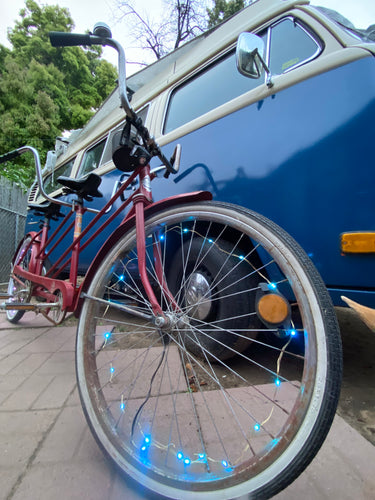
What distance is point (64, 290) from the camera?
1.54m

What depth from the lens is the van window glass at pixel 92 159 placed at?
3242 mm

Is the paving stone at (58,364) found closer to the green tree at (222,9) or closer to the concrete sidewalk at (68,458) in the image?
the concrete sidewalk at (68,458)

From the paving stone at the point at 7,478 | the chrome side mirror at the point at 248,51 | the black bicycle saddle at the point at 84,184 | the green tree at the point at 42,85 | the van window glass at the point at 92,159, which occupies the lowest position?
the paving stone at the point at 7,478

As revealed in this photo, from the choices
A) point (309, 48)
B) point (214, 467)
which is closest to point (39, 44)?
point (309, 48)

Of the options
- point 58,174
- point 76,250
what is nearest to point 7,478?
point 76,250

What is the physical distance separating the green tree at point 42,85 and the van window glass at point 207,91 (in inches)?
352

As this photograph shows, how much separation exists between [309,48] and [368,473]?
1844 millimetres

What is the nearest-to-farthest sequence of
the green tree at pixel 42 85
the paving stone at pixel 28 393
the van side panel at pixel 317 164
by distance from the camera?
the van side panel at pixel 317 164
the paving stone at pixel 28 393
the green tree at pixel 42 85

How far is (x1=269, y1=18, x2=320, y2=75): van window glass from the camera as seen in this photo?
1354mm

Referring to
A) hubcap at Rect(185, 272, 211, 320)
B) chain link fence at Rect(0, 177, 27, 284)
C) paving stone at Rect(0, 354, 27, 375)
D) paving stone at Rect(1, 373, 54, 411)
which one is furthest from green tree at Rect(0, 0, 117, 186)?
hubcap at Rect(185, 272, 211, 320)

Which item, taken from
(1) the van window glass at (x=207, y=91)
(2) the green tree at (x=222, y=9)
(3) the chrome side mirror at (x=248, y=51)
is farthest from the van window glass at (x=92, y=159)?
(2) the green tree at (x=222, y=9)

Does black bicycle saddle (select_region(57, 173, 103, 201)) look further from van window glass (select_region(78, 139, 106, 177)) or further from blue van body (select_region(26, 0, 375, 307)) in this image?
van window glass (select_region(78, 139, 106, 177))

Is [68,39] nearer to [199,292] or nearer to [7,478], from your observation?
[199,292]

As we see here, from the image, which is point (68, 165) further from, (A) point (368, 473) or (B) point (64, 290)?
(A) point (368, 473)
